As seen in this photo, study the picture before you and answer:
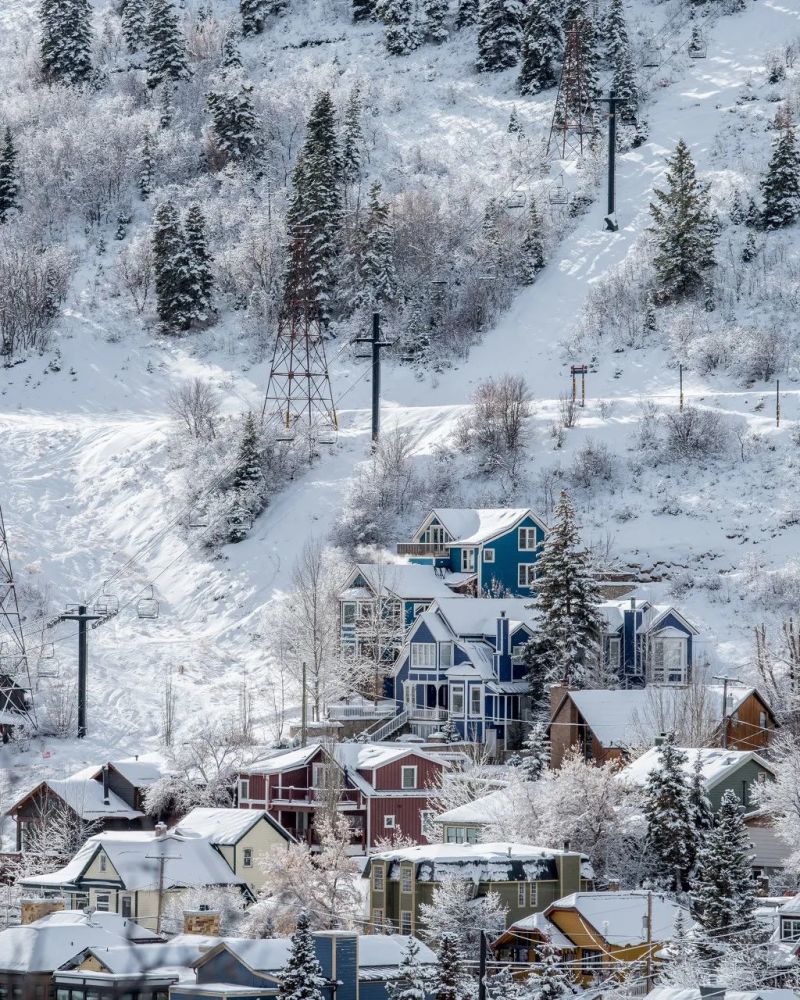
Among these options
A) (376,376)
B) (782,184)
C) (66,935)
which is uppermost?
(782,184)

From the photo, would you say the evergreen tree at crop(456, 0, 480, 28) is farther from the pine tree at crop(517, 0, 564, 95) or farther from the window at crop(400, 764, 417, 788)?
the window at crop(400, 764, 417, 788)

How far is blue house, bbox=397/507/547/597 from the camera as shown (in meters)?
74.4

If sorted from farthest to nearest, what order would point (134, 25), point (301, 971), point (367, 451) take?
point (134, 25), point (367, 451), point (301, 971)

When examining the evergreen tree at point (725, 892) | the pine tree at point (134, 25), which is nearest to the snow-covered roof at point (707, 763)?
the evergreen tree at point (725, 892)

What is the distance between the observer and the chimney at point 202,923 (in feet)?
155

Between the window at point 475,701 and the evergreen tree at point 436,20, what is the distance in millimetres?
67992

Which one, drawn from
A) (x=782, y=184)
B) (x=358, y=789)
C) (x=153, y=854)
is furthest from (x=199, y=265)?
(x=153, y=854)

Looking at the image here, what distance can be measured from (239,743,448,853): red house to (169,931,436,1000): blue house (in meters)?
17.6

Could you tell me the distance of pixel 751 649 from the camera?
6800cm

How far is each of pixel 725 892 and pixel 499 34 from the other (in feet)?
275

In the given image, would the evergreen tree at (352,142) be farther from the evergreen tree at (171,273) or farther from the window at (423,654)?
the window at (423,654)

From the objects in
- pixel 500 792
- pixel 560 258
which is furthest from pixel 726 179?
pixel 500 792

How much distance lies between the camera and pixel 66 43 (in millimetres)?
129125

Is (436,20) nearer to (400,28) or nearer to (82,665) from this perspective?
(400,28)
